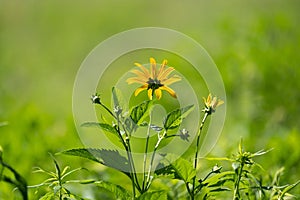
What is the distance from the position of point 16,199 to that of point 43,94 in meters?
3.39

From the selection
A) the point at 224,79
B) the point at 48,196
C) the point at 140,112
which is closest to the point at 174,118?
the point at 140,112

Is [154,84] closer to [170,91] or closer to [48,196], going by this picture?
[170,91]

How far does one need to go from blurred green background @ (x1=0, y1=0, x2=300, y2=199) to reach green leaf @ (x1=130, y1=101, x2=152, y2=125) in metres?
0.60

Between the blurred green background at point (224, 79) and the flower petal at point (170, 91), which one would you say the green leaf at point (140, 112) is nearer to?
the flower petal at point (170, 91)

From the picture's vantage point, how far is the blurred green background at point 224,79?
1.92 m

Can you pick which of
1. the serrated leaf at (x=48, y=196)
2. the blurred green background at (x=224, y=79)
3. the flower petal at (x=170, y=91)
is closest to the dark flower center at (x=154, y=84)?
the flower petal at (x=170, y=91)

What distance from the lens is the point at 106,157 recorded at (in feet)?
3.35

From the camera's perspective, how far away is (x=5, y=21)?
695 cm

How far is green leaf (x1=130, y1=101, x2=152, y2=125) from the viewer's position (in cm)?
103

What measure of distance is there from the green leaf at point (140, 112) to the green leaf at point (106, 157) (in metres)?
0.06

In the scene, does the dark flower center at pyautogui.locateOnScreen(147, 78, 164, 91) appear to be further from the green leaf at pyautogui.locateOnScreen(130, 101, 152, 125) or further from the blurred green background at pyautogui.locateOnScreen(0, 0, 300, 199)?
the blurred green background at pyautogui.locateOnScreen(0, 0, 300, 199)

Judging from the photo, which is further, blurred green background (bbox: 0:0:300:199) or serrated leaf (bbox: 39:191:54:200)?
blurred green background (bbox: 0:0:300:199)

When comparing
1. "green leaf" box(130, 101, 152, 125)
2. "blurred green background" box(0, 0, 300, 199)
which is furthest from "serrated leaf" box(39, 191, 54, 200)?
"blurred green background" box(0, 0, 300, 199)

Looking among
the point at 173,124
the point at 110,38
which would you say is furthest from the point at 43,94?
the point at 173,124
